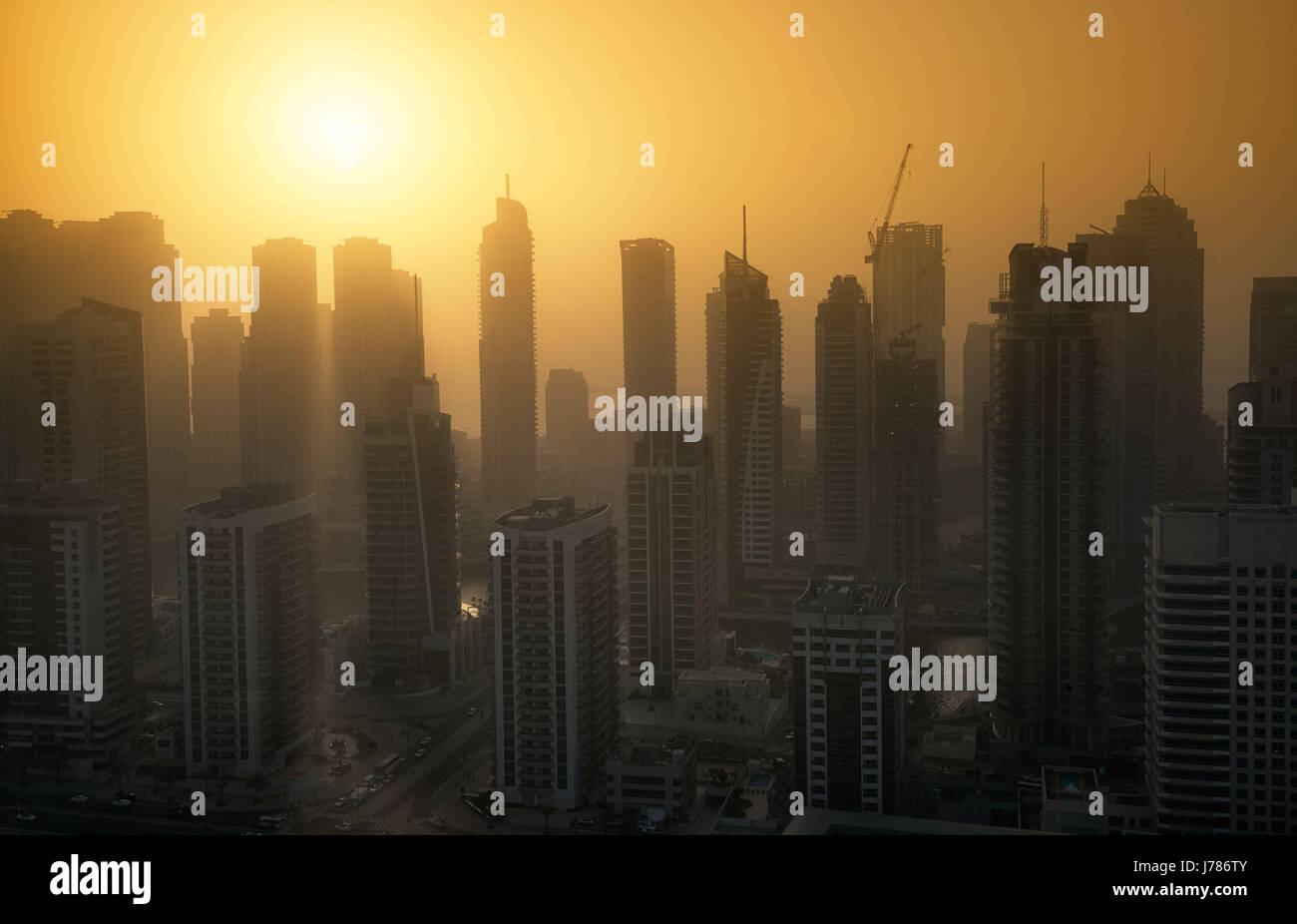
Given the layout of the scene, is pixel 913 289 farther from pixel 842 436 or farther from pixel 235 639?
pixel 235 639

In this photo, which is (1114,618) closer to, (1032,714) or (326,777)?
(1032,714)

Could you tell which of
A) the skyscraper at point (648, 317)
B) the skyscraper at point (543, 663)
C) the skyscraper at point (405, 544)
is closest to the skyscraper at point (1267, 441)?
the skyscraper at point (543, 663)

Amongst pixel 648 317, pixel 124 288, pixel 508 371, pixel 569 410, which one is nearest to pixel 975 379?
pixel 648 317

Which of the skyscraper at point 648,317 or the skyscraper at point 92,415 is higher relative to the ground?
the skyscraper at point 648,317

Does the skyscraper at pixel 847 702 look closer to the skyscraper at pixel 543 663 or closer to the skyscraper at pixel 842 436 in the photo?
the skyscraper at pixel 543 663
